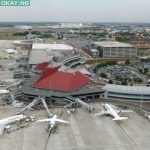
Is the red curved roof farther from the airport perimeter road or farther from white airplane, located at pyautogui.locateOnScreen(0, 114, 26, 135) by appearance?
white airplane, located at pyautogui.locateOnScreen(0, 114, 26, 135)

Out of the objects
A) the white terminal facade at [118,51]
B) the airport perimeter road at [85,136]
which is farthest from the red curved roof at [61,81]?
the white terminal facade at [118,51]

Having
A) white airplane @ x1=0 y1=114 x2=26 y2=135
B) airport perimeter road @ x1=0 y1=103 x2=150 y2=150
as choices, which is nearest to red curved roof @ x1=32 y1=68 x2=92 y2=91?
airport perimeter road @ x1=0 y1=103 x2=150 y2=150

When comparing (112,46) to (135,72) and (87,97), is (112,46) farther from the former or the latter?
(87,97)

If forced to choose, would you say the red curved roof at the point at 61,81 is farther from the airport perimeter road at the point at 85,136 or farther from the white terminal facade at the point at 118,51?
the white terminal facade at the point at 118,51

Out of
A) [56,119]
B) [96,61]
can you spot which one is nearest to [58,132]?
[56,119]

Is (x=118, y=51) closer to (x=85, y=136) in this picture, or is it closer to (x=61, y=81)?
(x=61, y=81)

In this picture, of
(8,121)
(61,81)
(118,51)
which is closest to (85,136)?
(8,121)
